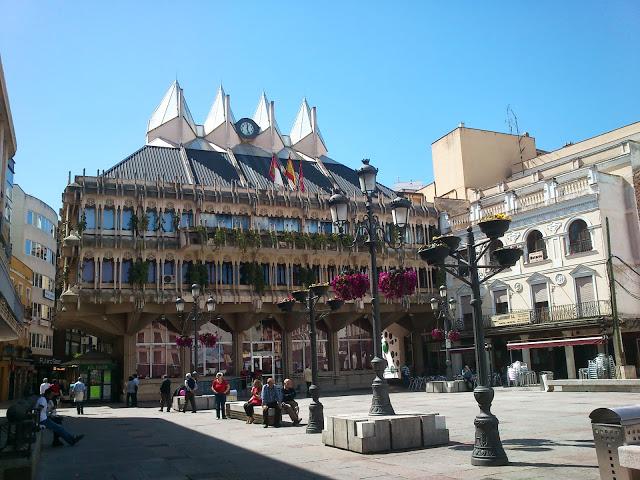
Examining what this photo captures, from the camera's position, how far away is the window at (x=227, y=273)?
133 ft

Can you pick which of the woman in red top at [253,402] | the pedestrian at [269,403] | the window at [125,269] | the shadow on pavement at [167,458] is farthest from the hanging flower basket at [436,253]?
the window at [125,269]

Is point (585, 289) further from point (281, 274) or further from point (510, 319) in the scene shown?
point (281, 274)

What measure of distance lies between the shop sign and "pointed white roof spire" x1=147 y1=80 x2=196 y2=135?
1086 inches

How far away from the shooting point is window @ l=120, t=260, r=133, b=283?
37.8 m

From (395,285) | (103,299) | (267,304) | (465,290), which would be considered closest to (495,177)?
(465,290)

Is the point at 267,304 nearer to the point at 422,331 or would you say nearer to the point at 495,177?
the point at 422,331

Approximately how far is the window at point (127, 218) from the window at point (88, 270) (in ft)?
9.45

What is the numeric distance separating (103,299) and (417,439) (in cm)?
2848

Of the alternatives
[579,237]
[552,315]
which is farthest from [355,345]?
[579,237]

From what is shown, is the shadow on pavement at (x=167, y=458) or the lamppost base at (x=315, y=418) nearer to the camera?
the shadow on pavement at (x=167, y=458)

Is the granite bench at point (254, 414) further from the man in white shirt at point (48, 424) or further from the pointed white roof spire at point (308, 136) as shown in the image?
the pointed white roof spire at point (308, 136)

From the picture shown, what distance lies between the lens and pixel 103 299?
36.5 m

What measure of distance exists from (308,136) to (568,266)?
1046 inches

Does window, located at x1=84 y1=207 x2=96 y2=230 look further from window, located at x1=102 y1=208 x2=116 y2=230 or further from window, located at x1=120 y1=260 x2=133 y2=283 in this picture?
window, located at x1=120 y1=260 x2=133 y2=283
